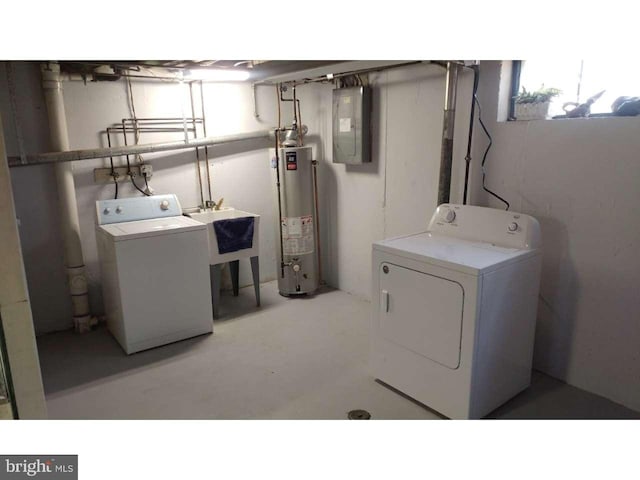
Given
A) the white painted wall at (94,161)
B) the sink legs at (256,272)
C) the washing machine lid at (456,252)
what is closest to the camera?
the washing machine lid at (456,252)

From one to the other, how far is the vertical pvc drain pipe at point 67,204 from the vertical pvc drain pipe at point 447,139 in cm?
267

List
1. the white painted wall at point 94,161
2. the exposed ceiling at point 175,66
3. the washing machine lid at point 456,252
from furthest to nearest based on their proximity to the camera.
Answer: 1. the white painted wall at point 94,161
2. the exposed ceiling at point 175,66
3. the washing machine lid at point 456,252

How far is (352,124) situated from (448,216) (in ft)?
4.19

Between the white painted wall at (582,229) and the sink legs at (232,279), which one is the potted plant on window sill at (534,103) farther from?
the sink legs at (232,279)

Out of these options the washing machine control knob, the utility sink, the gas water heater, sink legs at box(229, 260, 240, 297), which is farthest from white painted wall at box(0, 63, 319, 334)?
the washing machine control knob

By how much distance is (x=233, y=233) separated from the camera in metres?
3.63

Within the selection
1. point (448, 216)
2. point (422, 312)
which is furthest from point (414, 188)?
point (422, 312)

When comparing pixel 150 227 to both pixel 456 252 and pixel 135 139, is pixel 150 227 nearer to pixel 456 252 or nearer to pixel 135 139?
pixel 135 139

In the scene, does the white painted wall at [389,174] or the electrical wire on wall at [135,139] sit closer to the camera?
the white painted wall at [389,174]

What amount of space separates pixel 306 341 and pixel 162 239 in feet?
4.10

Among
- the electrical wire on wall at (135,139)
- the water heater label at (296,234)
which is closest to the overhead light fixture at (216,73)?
the electrical wire on wall at (135,139)

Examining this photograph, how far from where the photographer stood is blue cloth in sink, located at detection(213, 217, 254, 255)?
140 inches

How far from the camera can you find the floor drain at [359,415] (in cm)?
235

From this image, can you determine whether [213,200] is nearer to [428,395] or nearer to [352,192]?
[352,192]
